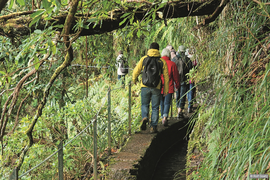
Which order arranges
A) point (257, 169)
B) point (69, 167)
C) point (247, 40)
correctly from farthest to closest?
point (69, 167), point (247, 40), point (257, 169)

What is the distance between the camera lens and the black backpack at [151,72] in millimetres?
5668

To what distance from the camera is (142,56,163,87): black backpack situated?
18.6ft

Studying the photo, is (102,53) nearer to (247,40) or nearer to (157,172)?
(157,172)

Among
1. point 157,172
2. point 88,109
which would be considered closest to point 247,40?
point 88,109

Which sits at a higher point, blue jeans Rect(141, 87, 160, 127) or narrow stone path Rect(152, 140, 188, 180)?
blue jeans Rect(141, 87, 160, 127)

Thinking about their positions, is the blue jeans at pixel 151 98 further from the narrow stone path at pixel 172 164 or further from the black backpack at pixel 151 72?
the narrow stone path at pixel 172 164

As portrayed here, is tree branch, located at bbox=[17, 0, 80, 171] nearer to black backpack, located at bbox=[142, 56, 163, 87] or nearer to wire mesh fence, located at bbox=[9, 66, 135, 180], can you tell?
wire mesh fence, located at bbox=[9, 66, 135, 180]

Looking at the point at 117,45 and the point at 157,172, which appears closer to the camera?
the point at 157,172

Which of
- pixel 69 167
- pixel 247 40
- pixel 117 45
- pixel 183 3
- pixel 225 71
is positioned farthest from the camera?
pixel 117 45

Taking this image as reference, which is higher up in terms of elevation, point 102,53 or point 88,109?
point 102,53

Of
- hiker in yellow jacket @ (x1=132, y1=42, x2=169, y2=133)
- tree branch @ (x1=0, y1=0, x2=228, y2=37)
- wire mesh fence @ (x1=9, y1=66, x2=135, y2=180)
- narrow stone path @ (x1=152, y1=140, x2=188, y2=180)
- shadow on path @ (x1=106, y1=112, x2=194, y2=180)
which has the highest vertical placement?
tree branch @ (x1=0, y1=0, x2=228, y2=37)

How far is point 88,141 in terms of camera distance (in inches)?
200

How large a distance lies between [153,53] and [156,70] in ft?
1.15

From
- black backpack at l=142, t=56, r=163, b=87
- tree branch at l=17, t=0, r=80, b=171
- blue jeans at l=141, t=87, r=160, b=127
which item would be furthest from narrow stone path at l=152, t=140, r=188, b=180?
tree branch at l=17, t=0, r=80, b=171
